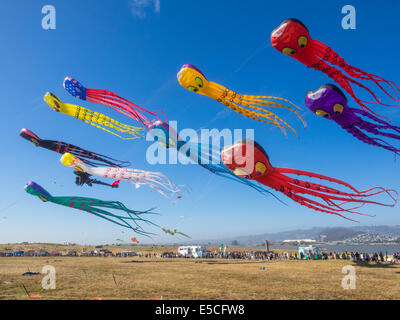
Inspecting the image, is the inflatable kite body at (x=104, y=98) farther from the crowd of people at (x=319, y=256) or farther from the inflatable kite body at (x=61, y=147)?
the crowd of people at (x=319, y=256)

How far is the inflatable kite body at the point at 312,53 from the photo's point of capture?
10.6m

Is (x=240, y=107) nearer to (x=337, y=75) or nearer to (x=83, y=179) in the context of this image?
(x=337, y=75)

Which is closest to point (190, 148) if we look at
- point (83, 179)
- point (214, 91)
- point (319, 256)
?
point (214, 91)

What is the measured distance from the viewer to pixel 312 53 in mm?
11273

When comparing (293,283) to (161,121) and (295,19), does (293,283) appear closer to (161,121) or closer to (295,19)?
(161,121)

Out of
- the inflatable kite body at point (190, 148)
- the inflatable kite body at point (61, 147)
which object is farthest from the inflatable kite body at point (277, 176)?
the inflatable kite body at point (61, 147)

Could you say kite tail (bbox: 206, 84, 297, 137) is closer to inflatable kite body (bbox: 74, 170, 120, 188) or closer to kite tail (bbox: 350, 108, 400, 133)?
kite tail (bbox: 350, 108, 400, 133)

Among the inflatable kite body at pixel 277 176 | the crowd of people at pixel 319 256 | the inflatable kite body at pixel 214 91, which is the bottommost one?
the crowd of people at pixel 319 256
